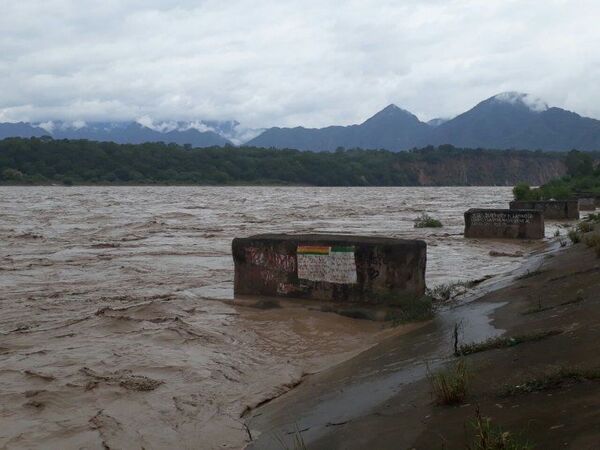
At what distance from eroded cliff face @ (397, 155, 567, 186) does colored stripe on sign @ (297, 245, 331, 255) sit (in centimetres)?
14927

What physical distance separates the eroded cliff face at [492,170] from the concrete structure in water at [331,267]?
149 metres

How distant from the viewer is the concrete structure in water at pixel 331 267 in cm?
935

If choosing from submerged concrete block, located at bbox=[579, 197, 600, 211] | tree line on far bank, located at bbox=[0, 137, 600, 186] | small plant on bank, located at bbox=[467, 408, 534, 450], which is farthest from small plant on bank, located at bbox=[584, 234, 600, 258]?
tree line on far bank, located at bbox=[0, 137, 600, 186]

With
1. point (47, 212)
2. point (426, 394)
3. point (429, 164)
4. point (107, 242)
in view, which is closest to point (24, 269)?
point (107, 242)

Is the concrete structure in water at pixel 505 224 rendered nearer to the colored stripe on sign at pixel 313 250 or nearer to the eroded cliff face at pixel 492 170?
the colored stripe on sign at pixel 313 250

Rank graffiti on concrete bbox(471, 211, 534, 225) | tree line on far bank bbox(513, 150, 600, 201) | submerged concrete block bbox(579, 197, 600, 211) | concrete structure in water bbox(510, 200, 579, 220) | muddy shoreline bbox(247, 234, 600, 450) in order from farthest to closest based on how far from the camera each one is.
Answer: tree line on far bank bbox(513, 150, 600, 201) → submerged concrete block bbox(579, 197, 600, 211) → concrete structure in water bbox(510, 200, 579, 220) → graffiti on concrete bbox(471, 211, 534, 225) → muddy shoreline bbox(247, 234, 600, 450)

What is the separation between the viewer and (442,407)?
14.7 feet

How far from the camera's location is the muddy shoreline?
3.87 m

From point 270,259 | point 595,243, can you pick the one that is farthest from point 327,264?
point 595,243

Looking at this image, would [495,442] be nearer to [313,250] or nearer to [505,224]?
[313,250]

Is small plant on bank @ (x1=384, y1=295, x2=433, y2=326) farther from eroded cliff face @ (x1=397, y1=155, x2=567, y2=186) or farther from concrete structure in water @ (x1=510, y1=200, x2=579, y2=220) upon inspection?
eroded cliff face @ (x1=397, y1=155, x2=567, y2=186)

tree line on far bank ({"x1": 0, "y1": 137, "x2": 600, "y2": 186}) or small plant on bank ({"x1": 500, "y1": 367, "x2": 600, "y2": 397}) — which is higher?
tree line on far bank ({"x1": 0, "y1": 137, "x2": 600, "y2": 186})

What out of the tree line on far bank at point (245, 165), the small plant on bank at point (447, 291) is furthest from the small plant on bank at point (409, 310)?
the tree line on far bank at point (245, 165)

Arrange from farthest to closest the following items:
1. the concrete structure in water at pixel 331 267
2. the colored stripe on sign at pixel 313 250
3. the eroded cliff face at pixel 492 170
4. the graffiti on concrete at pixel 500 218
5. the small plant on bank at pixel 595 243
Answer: the eroded cliff face at pixel 492 170
the graffiti on concrete at pixel 500 218
the small plant on bank at pixel 595 243
the colored stripe on sign at pixel 313 250
the concrete structure in water at pixel 331 267
